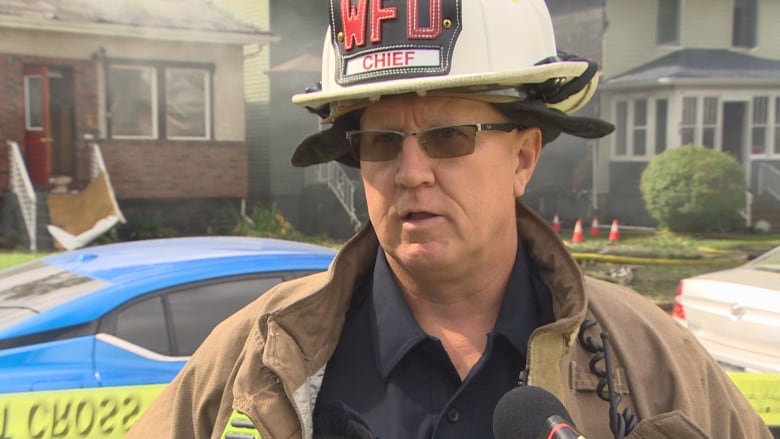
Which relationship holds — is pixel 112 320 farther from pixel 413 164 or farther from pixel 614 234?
pixel 614 234

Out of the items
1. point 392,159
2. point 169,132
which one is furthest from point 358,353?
point 169,132

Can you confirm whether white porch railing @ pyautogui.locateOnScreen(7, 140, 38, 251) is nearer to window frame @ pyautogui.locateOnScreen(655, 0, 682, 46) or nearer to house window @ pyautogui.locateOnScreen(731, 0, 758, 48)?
window frame @ pyautogui.locateOnScreen(655, 0, 682, 46)

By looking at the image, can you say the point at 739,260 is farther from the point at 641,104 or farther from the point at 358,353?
the point at 358,353

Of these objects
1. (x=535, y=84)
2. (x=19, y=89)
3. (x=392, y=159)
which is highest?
(x=19, y=89)

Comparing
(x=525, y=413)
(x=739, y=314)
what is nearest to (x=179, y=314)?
(x=525, y=413)

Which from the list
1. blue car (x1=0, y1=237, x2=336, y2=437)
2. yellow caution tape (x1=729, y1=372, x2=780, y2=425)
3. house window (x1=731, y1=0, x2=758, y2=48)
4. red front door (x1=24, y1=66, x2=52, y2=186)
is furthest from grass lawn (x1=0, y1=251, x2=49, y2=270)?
house window (x1=731, y1=0, x2=758, y2=48)

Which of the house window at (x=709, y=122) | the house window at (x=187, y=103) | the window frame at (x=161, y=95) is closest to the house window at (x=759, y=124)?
the house window at (x=709, y=122)

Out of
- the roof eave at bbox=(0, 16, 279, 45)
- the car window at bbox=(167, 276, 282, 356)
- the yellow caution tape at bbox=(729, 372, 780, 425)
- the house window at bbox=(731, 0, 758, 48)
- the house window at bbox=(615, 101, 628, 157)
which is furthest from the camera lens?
the house window at bbox=(731, 0, 758, 48)

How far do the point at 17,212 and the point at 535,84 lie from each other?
531 inches

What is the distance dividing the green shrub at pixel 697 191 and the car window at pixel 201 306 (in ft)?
45.8

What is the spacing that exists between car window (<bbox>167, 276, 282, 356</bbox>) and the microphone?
117 inches

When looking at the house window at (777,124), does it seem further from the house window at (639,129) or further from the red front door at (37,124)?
the red front door at (37,124)

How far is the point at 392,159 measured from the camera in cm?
175

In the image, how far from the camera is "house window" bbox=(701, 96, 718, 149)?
1962 cm
